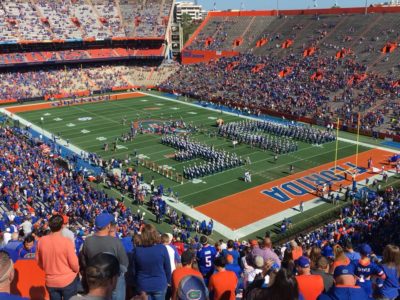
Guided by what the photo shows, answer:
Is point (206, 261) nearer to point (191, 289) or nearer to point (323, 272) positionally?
point (323, 272)

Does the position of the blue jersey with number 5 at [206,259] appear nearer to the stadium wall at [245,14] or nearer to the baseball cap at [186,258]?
the baseball cap at [186,258]

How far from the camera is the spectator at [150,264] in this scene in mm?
4863

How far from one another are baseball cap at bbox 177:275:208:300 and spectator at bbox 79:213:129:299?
80 cm

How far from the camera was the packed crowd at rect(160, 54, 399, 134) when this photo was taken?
3784 cm

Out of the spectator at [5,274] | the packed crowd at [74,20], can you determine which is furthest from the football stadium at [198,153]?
the packed crowd at [74,20]

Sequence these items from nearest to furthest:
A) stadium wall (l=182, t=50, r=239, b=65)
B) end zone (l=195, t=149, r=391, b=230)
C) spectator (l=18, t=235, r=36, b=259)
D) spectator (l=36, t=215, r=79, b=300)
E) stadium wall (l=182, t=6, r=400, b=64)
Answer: spectator (l=36, t=215, r=79, b=300), spectator (l=18, t=235, r=36, b=259), end zone (l=195, t=149, r=391, b=230), stadium wall (l=182, t=6, r=400, b=64), stadium wall (l=182, t=50, r=239, b=65)

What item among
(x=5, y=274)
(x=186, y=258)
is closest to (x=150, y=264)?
(x=186, y=258)

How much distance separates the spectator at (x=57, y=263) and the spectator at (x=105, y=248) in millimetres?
153

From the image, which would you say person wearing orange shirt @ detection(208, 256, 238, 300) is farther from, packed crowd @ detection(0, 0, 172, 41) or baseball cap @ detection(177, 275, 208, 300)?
packed crowd @ detection(0, 0, 172, 41)

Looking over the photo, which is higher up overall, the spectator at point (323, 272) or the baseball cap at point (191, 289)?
the baseball cap at point (191, 289)

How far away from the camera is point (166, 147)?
30.3 meters

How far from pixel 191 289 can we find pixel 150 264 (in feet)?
2.44

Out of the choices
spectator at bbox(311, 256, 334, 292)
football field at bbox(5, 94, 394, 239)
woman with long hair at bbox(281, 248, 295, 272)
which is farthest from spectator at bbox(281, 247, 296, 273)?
football field at bbox(5, 94, 394, 239)

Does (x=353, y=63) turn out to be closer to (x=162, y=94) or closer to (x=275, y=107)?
(x=275, y=107)
